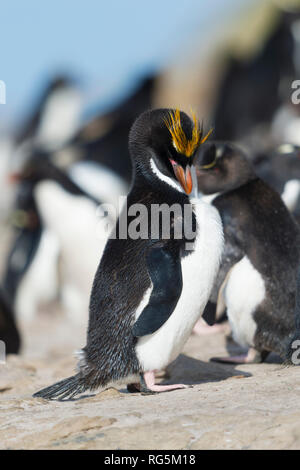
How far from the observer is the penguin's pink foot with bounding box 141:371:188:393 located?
3488 millimetres

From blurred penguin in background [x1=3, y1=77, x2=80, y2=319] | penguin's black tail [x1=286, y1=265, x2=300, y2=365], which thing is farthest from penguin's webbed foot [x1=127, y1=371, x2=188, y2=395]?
blurred penguin in background [x1=3, y1=77, x2=80, y2=319]

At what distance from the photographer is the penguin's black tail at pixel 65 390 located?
3.57 metres

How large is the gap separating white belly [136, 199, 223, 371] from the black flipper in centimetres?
5

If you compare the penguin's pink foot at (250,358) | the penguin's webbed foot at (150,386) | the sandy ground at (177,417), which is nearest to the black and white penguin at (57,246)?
the penguin's pink foot at (250,358)

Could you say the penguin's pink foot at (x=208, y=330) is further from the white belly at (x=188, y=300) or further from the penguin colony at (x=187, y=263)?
the white belly at (x=188, y=300)

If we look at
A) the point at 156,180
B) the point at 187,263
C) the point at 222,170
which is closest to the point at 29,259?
the point at 222,170

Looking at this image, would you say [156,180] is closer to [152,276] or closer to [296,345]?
[152,276]

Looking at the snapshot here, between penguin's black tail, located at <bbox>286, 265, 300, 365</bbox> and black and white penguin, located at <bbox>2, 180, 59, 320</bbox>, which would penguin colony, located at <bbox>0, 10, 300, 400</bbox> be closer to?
penguin's black tail, located at <bbox>286, 265, 300, 365</bbox>

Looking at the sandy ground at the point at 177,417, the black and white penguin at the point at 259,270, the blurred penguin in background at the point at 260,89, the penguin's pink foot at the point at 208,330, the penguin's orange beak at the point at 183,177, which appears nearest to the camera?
the sandy ground at the point at 177,417

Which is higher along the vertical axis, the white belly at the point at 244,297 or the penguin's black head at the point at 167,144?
the penguin's black head at the point at 167,144

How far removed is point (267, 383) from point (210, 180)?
69.8 inches

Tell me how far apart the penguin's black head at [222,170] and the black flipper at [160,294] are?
137cm

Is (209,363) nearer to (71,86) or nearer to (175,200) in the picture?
(175,200)
